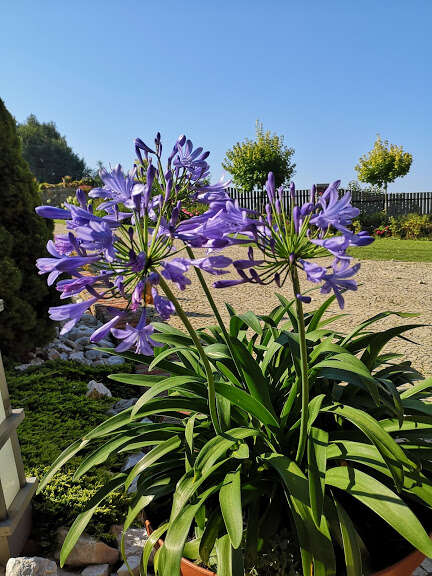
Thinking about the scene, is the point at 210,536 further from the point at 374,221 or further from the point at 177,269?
the point at 374,221

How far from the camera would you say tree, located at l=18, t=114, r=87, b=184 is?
5700 cm

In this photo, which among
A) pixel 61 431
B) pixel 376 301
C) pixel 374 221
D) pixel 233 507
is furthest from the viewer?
pixel 374 221

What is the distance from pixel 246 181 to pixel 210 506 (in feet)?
74.9

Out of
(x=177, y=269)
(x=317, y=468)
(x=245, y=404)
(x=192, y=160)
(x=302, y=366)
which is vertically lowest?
(x=317, y=468)

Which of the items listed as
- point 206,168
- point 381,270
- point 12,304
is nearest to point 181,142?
point 206,168

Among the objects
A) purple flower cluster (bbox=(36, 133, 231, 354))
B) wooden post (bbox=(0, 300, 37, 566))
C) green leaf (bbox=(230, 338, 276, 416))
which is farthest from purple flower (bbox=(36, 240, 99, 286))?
wooden post (bbox=(0, 300, 37, 566))

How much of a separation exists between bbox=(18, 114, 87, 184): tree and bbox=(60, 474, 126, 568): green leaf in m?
57.7

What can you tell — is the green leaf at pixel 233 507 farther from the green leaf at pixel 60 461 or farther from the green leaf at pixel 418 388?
the green leaf at pixel 418 388

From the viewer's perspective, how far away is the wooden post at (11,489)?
6.07ft

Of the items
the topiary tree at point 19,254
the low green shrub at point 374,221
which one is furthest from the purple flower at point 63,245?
the low green shrub at point 374,221

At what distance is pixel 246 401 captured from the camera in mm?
1548

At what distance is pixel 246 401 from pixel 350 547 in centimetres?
50

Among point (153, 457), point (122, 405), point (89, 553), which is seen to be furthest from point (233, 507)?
A: point (122, 405)

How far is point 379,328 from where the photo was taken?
17.1ft
